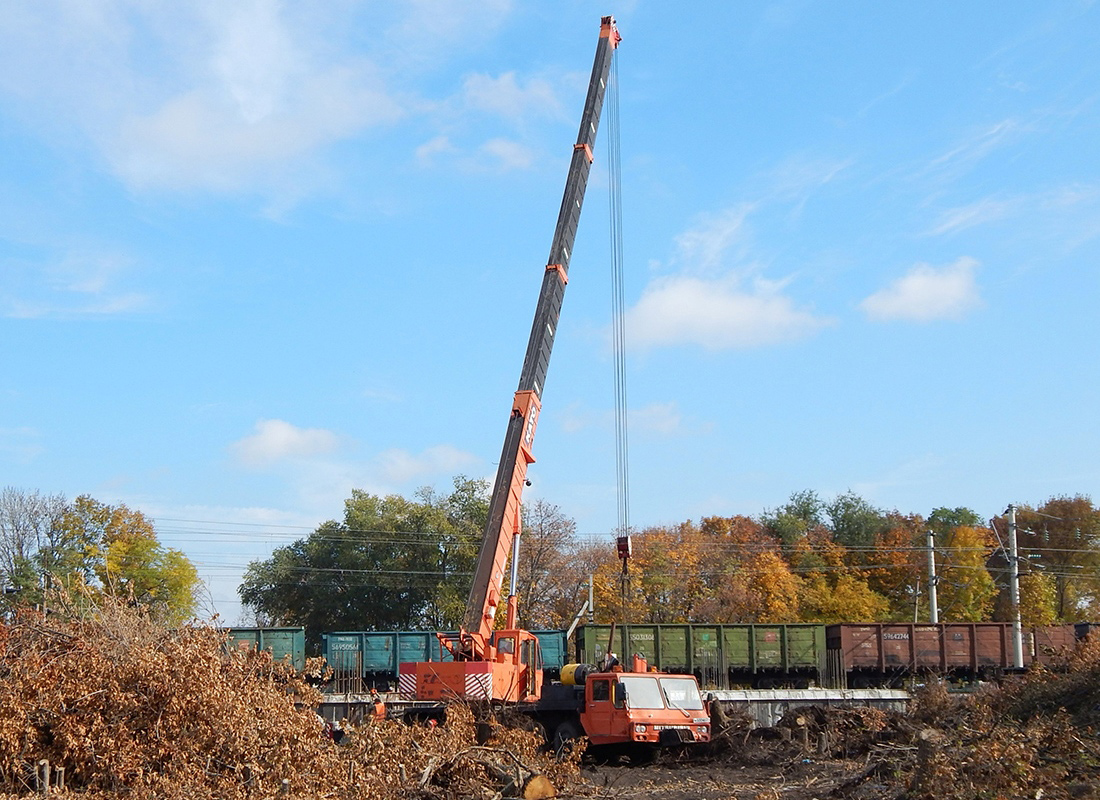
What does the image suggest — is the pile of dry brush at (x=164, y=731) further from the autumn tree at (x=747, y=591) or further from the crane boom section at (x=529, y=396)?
the autumn tree at (x=747, y=591)

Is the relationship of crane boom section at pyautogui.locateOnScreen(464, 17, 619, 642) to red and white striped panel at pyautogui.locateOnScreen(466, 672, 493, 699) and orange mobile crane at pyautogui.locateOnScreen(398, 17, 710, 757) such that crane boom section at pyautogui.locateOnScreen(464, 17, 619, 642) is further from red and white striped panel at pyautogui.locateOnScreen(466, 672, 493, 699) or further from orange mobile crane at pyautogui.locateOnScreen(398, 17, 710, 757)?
red and white striped panel at pyautogui.locateOnScreen(466, 672, 493, 699)

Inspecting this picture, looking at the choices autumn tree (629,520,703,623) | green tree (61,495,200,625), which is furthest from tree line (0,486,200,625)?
autumn tree (629,520,703,623)

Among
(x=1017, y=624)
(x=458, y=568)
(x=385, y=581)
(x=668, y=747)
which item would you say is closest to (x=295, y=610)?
(x=385, y=581)

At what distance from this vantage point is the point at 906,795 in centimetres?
1125

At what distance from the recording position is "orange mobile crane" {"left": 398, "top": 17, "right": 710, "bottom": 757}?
56.7 feet

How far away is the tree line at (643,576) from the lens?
50.3 m

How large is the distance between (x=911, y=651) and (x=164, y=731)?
27.8 m

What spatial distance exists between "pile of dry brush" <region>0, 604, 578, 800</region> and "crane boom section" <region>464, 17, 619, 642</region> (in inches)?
300

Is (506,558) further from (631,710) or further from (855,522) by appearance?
(855,522)

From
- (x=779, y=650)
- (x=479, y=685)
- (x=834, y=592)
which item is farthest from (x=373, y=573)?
(x=479, y=685)

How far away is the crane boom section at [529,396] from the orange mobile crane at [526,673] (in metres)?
0.02

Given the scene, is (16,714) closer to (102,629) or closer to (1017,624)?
(102,629)

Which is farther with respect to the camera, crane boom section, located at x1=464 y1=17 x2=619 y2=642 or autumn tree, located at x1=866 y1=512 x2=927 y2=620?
autumn tree, located at x1=866 y1=512 x2=927 y2=620

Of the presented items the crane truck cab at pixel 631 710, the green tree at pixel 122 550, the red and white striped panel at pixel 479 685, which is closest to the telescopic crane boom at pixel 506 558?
the red and white striped panel at pixel 479 685
